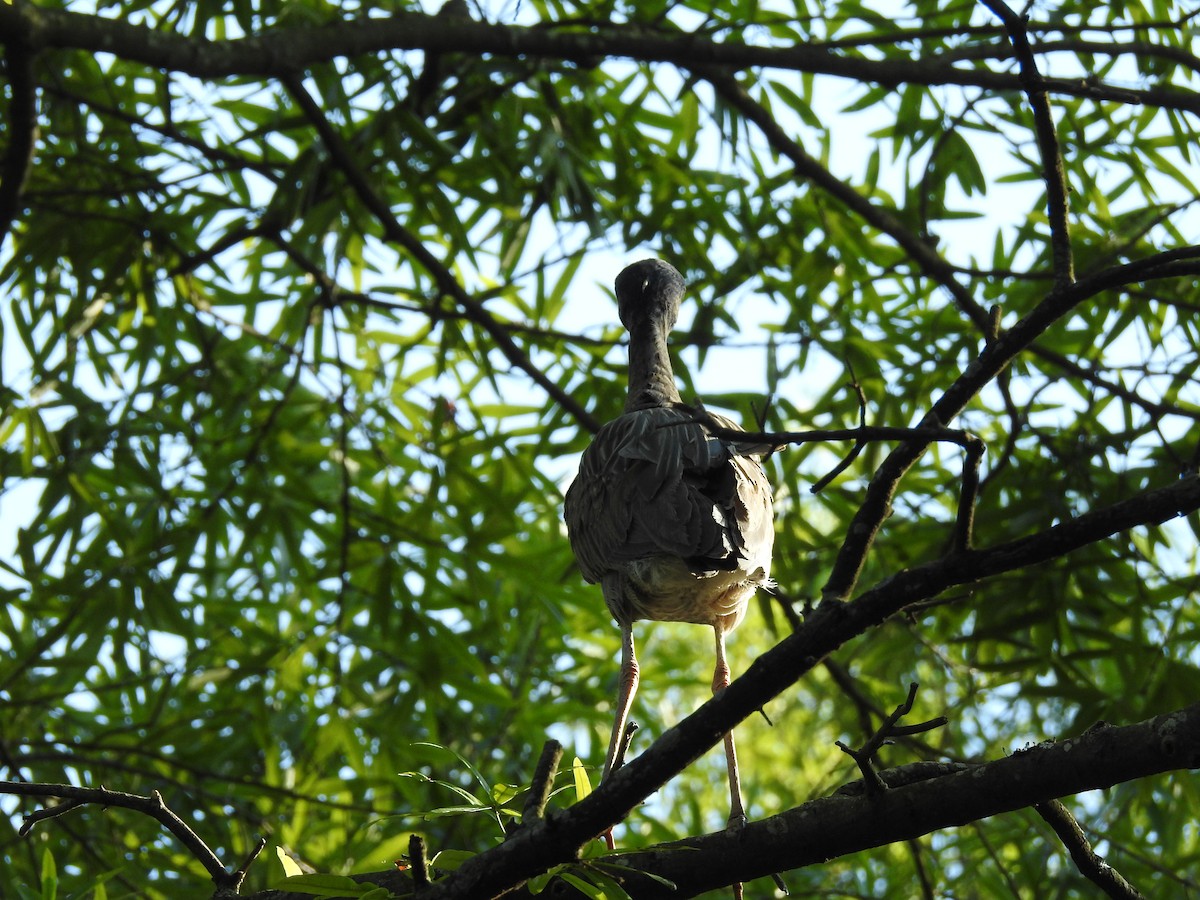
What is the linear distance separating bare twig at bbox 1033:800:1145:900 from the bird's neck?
208 cm

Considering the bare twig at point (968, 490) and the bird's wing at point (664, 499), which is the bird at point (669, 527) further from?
the bare twig at point (968, 490)

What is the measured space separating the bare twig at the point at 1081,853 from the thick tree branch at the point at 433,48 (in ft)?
7.97

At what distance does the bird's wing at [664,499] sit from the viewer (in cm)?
331

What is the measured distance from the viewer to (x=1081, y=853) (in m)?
2.35

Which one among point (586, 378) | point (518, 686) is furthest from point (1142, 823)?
point (586, 378)

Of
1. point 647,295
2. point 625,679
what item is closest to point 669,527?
point 625,679

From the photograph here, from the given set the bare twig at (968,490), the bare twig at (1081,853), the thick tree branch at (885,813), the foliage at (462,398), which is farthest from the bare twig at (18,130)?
the bare twig at (1081,853)

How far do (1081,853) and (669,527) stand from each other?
1344 mm

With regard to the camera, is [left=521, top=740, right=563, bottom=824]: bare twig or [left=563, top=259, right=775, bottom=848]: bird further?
[left=563, top=259, right=775, bottom=848]: bird

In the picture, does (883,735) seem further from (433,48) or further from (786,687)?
(433,48)

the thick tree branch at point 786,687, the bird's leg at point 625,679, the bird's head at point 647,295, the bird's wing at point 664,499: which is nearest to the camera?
the thick tree branch at point 786,687

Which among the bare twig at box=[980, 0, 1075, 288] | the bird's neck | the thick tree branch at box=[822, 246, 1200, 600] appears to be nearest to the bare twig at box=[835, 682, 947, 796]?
the thick tree branch at box=[822, 246, 1200, 600]

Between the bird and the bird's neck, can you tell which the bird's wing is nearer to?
the bird

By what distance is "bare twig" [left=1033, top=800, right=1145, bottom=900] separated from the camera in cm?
233
